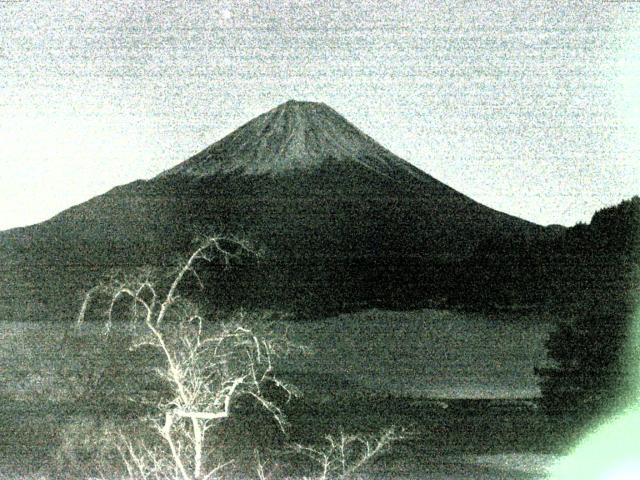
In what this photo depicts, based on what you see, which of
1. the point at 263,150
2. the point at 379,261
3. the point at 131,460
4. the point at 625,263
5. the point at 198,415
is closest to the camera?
the point at 198,415

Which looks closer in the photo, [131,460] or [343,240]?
[131,460]

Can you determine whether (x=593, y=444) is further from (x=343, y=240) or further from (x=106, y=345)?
(x=106, y=345)

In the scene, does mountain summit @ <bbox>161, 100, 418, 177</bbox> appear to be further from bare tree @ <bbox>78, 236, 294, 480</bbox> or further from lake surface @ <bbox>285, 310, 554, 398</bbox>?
lake surface @ <bbox>285, 310, 554, 398</bbox>

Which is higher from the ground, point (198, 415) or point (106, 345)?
point (106, 345)

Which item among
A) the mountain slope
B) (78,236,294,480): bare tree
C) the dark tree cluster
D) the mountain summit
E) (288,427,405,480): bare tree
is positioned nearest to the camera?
(78,236,294,480): bare tree

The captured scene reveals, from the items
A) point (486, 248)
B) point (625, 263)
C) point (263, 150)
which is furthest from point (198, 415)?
point (263, 150)

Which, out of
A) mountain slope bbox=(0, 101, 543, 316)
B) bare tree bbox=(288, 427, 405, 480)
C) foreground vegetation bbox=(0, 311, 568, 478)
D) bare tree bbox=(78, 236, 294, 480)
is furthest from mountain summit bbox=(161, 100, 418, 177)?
bare tree bbox=(288, 427, 405, 480)

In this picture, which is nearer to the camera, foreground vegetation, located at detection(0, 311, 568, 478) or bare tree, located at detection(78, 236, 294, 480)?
bare tree, located at detection(78, 236, 294, 480)

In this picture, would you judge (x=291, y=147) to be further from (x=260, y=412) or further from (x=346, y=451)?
(x=346, y=451)
